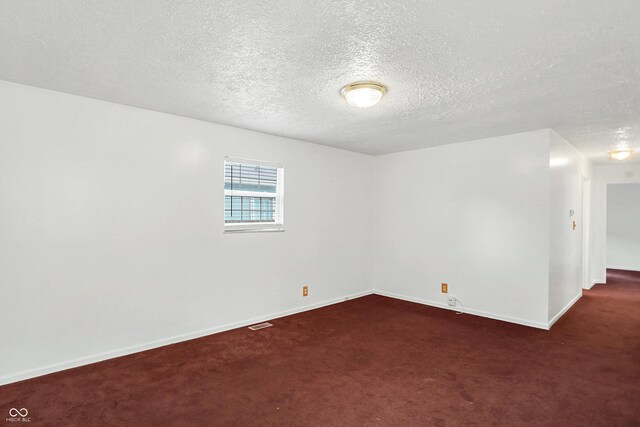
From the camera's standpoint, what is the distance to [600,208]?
6.79 m

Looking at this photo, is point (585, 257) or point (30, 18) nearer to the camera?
point (30, 18)

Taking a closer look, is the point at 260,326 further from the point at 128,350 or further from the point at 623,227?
the point at 623,227

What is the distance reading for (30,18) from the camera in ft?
5.89

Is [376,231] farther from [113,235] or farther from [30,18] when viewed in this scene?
[30,18]

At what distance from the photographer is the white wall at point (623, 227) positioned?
8.34m

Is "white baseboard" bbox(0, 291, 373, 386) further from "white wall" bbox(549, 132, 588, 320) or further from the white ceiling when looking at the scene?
"white wall" bbox(549, 132, 588, 320)

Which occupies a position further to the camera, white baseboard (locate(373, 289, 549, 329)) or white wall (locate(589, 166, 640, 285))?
white wall (locate(589, 166, 640, 285))

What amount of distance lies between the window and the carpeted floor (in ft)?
4.04

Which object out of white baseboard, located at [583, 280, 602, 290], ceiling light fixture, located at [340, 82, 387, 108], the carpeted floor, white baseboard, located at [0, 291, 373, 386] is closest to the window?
white baseboard, located at [0, 291, 373, 386]

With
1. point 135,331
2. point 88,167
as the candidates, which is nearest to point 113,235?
point 88,167

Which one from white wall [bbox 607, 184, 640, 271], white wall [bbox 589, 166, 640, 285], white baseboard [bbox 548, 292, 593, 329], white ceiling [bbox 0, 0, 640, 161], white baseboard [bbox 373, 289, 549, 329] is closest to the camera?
white ceiling [bbox 0, 0, 640, 161]

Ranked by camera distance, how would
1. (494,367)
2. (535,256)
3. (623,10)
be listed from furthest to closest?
(535,256) → (494,367) → (623,10)

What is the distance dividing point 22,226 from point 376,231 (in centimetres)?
446

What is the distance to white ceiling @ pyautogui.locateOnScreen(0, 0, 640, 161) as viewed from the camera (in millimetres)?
1711
